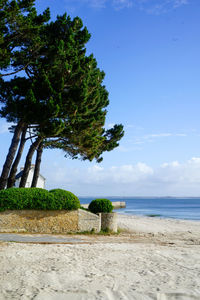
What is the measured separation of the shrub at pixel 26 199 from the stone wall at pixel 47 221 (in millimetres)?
289

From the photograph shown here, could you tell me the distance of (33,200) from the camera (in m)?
14.3

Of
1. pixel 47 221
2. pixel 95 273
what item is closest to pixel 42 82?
pixel 47 221

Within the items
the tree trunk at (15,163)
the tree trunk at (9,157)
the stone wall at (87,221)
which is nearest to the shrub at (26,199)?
the stone wall at (87,221)

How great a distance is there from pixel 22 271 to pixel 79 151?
50.4ft

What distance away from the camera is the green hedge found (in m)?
14.0

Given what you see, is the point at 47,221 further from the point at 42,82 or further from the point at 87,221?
the point at 42,82

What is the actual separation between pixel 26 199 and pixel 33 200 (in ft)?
1.21

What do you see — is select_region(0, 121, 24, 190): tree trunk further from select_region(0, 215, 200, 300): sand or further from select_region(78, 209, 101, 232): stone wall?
select_region(0, 215, 200, 300): sand

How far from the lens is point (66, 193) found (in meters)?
15.1

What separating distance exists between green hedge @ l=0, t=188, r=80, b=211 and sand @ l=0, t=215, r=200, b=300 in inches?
163

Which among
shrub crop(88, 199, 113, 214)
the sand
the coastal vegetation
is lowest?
the sand

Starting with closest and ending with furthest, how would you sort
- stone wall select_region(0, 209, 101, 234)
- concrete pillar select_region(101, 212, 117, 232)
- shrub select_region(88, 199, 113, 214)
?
stone wall select_region(0, 209, 101, 234) → concrete pillar select_region(101, 212, 117, 232) → shrub select_region(88, 199, 113, 214)

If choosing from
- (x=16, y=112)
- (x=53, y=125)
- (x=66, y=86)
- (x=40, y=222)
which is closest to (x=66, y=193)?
(x=40, y=222)

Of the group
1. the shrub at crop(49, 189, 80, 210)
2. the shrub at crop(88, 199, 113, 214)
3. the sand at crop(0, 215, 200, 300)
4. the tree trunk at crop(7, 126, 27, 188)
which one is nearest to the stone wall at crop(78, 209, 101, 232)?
the shrub at crop(49, 189, 80, 210)
